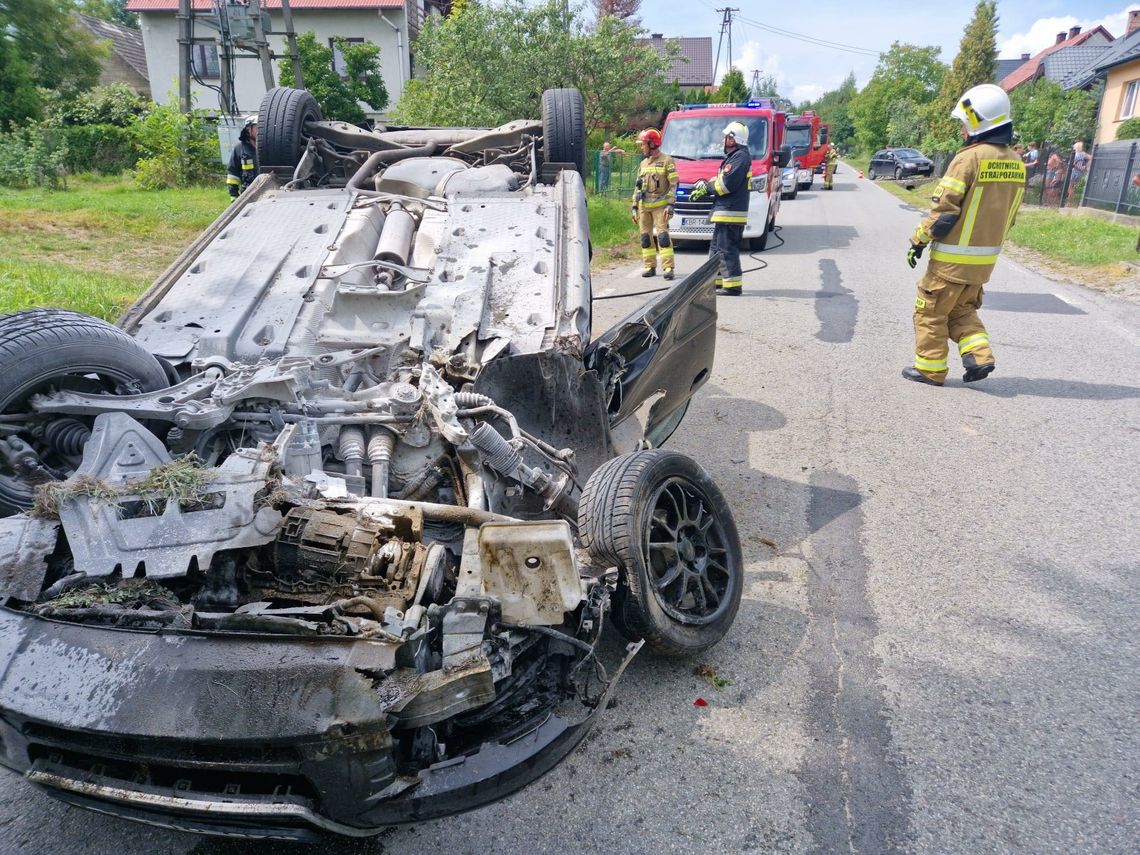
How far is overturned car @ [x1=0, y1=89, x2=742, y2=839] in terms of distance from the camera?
1882mm

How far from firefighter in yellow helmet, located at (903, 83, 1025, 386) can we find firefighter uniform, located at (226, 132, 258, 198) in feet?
19.3

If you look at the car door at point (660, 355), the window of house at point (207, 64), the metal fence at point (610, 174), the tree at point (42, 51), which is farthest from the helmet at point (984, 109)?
the window of house at point (207, 64)

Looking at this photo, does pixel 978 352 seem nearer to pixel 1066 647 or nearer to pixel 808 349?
pixel 808 349

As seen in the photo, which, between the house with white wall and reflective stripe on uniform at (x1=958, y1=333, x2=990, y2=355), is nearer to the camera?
reflective stripe on uniform at (x1=958, y1=333, x2=990, y2=355)

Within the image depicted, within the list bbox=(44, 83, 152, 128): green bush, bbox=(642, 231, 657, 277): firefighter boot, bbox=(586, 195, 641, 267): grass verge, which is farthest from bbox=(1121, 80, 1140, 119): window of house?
bbox=(44, 83, 152, 128): green bush

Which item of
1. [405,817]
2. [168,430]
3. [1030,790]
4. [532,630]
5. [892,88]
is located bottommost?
[1030,790]

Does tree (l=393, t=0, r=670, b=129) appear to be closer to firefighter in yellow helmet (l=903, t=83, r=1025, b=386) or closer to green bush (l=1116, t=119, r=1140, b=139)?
firefighter in yellow helmet (l=903, t=83, r=1025, b=386)

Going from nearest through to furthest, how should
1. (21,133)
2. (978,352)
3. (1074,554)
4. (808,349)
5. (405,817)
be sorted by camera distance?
1. (405,817)
2. (1074,554)
3. (978,352)
4. (808,349)
5. (21,133)

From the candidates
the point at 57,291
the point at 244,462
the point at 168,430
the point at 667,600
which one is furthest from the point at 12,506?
the point at 57,291

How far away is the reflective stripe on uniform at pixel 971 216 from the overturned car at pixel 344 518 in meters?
3.00

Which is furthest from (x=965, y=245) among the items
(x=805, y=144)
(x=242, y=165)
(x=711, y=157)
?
(x=805, y=144)

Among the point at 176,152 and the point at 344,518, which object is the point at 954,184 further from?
the point at 176,152

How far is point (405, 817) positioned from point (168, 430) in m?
1.79

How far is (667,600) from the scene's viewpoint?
298cm
